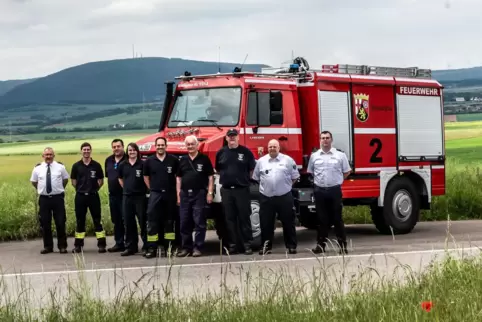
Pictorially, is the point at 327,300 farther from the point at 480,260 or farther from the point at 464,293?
the point at 480,260

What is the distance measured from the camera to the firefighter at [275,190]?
13.5 meters

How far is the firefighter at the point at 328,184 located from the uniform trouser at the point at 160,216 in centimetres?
229

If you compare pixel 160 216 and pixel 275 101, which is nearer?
pixel 160 216

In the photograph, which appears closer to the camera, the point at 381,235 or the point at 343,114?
the point at 343,114

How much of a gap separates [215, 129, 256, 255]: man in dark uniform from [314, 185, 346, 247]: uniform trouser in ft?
3.79

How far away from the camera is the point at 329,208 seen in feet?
44.0

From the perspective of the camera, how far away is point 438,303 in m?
6.98

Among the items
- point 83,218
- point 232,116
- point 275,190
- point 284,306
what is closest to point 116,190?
point 83,218

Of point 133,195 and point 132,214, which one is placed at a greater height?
point 133,195

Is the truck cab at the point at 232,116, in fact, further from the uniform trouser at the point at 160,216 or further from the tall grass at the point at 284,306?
the tall grass at the point at 284,306

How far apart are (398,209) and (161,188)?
554 cm

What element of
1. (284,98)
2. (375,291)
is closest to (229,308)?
(375,291)

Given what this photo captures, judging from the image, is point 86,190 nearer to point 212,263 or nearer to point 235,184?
point 235,184

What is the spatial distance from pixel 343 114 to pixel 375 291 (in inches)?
350
